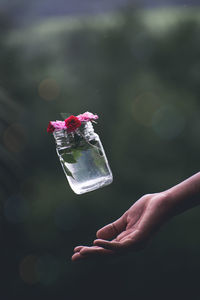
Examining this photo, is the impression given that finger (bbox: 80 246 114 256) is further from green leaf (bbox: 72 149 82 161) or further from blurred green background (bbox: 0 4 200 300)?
blurred green background (bbox: 0 4 200 300)

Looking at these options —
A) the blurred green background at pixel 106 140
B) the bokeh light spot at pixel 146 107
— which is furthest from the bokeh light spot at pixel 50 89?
the bokeh light spot at pixel 146 107

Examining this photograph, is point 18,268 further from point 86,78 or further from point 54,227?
point 86,78

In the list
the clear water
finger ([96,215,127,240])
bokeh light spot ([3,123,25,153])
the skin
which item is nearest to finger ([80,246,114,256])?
the skin

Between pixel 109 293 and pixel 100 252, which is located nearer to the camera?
pixel 100 252

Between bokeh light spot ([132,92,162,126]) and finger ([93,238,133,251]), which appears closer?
finger ([93,238,133,251])

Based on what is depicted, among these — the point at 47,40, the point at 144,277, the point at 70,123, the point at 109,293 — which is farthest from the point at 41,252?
the point at 70,123

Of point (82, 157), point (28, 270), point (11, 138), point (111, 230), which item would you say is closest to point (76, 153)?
point (82, 157)

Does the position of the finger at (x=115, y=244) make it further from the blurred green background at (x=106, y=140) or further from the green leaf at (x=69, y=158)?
the blurred green background at (x=106, y=140)
